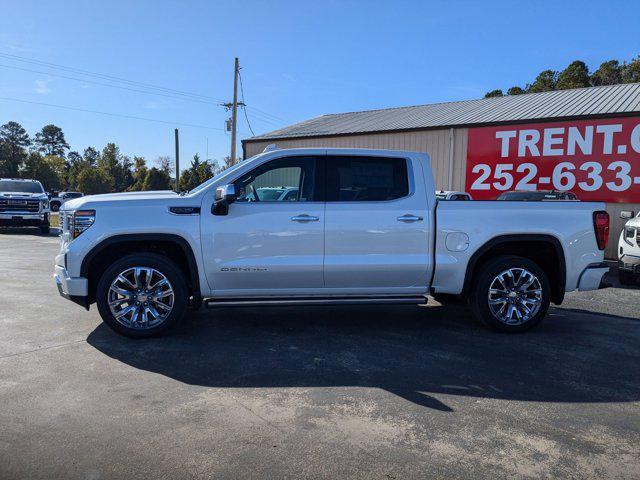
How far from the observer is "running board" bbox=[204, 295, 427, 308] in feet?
17.1

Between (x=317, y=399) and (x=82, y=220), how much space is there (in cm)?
310

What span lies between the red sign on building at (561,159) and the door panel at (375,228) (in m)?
10.9

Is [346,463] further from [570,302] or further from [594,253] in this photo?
[570,302]

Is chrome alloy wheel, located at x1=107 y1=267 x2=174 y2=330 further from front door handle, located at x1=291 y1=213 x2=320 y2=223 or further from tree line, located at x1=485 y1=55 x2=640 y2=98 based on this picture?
tree line, located at x1=485 y1=55 x2=640 y2=98

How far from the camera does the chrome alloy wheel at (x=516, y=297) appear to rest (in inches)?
223

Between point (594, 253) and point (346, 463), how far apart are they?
422cm

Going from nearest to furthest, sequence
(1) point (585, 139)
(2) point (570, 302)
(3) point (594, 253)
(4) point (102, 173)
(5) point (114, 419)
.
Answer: (5) point (114, 419)
(3) point (594, 253)
(2) point (570, 302)
(1) point (585, 139)
(4) point (102, 173)

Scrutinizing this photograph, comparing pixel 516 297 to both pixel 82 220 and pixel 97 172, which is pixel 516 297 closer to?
pixel 82 220

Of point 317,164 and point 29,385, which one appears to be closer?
Answer: point 29,385

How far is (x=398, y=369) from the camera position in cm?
447

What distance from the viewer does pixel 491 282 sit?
5.64m

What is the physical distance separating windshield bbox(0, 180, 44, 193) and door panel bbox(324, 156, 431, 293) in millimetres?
18405

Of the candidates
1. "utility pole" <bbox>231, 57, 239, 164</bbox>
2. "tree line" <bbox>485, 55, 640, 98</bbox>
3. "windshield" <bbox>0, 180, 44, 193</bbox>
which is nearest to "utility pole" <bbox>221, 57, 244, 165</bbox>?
"utility pole" <bbox>231, 57, 239, 164</bbox>

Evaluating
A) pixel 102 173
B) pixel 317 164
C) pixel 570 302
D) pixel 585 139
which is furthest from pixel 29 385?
pixel 102 173
